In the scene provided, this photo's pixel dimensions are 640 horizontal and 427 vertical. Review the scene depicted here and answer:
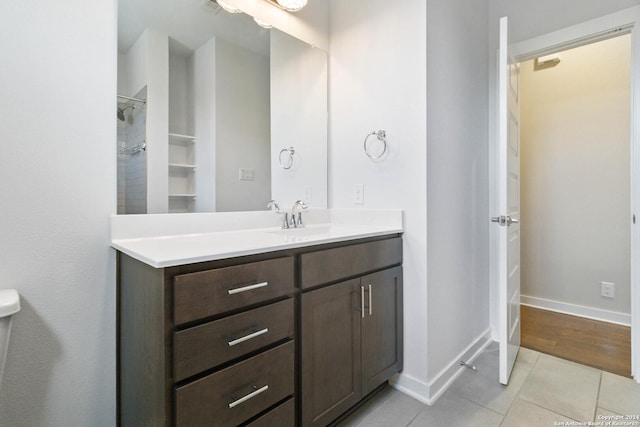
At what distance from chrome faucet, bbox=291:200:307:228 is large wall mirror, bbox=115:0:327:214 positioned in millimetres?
87

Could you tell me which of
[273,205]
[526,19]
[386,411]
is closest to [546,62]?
[526,19]

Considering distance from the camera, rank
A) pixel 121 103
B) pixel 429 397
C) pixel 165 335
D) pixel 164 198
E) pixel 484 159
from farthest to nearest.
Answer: pixel 484 159 → pixel 429 397 → pixel 164 198 → pixel 121 103 → pixel 165 335

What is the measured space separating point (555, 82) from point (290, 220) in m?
2.88

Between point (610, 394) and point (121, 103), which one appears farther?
point (610, 394)

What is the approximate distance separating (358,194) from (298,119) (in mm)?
599

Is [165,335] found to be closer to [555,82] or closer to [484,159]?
[484,159]

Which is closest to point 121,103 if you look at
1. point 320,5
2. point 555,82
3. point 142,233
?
point 142,233

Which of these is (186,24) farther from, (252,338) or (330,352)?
(330,352)

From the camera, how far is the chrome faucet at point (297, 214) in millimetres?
1712

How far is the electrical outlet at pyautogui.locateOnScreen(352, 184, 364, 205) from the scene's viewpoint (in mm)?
1797

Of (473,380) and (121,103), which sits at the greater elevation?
(121,103)

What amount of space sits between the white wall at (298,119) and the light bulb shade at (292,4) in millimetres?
140

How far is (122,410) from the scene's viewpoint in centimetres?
112

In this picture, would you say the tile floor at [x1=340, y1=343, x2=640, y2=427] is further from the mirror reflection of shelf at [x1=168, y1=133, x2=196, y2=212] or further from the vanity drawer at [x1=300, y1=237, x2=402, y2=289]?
the mirror reflection of shelf at [x1=168, y1=133, x2=196, y2=212]
